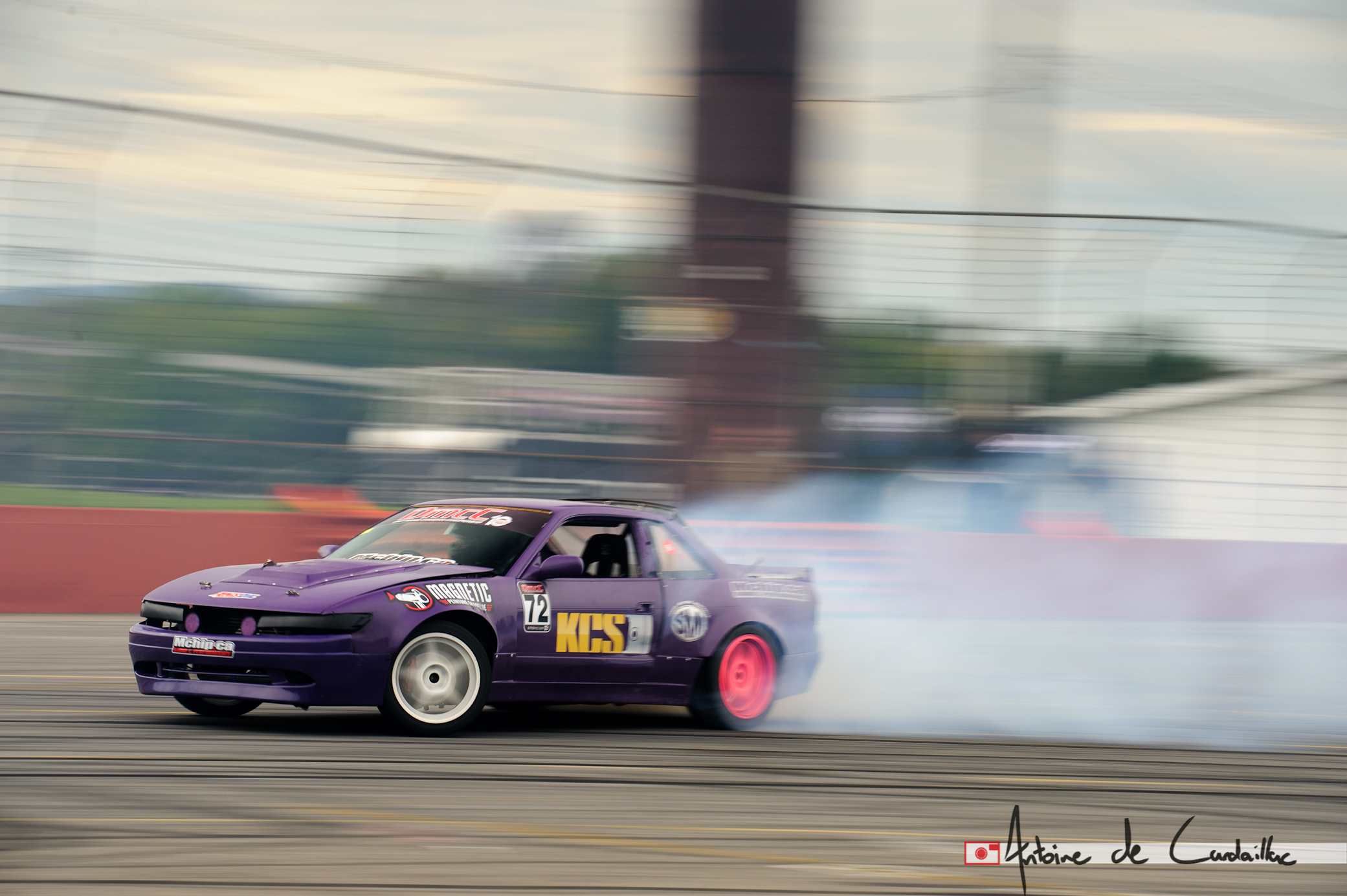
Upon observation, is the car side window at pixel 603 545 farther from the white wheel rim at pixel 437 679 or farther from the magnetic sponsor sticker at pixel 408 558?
the white wheel rim at pixel 437 679

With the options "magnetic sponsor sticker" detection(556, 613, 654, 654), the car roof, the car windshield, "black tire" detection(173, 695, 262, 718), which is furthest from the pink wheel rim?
"black tire" detection(173, 695, 262, 718)

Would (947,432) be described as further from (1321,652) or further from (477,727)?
(477,727)

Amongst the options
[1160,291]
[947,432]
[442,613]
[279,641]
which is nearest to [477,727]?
[442,613]

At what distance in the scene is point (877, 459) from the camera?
14.1 meters

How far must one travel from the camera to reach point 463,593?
745cm

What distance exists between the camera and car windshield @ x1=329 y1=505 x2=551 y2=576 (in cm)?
784

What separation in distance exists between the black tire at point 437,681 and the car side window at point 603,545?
981mm

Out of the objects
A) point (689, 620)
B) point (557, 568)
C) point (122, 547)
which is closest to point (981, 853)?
point (557, 568)

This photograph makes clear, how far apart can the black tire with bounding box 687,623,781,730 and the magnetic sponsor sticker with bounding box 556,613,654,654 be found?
0.45 m

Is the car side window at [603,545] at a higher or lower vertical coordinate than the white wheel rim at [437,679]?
higher

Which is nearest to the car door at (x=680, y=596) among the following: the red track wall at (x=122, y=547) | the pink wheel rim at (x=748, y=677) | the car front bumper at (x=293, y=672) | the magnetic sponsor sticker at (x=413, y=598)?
the pink wheel rim at (x=748, y=677)

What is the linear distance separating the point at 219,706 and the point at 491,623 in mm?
1435
